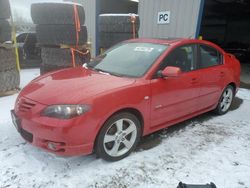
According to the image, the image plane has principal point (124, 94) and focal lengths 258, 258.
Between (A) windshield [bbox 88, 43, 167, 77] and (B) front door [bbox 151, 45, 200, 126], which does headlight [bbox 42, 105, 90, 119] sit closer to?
(A) windshield [bbox 88, 43, 167, 77]

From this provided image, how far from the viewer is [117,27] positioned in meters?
6.64

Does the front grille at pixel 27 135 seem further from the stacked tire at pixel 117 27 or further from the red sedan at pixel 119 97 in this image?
the stacked tire at pixel 117 27

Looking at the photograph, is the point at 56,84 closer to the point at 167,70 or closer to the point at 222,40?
the point at 167,70

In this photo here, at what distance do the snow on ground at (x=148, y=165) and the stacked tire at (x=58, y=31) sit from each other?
7.18ft

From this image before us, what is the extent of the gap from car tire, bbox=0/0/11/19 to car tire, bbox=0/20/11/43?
11 cm

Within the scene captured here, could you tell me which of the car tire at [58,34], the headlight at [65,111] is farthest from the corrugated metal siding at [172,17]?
the headlight at [65,111]

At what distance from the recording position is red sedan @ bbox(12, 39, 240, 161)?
2758 millimetres

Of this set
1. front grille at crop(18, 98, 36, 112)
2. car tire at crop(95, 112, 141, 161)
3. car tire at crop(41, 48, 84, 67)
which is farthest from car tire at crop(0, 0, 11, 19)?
car tire at crop(95, 112, 141, 161)

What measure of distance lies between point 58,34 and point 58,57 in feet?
1.71

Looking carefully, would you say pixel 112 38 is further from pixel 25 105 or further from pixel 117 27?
pixel 25 105

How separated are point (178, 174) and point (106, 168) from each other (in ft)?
2.76

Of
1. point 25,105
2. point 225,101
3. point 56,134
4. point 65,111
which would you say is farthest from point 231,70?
point 25,105

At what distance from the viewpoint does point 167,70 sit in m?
3.39

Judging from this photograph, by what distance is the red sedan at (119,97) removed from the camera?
109 inches
